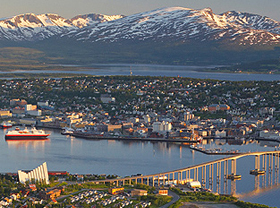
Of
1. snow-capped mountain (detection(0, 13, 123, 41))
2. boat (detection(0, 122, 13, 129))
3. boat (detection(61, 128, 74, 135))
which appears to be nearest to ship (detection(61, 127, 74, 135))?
boat (detection(61, 128, 74, 135))

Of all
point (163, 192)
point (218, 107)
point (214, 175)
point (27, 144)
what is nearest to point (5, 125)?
point (27, 144)

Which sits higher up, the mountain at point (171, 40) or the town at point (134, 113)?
the mountain at point (171, 40)

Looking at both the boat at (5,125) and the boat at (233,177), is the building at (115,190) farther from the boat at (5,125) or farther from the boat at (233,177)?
the boat at (5,125)

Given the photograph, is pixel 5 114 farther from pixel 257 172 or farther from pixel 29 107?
pixel 257 172

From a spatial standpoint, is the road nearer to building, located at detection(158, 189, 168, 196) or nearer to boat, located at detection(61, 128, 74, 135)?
building, located at detection(158, 189, 168, 196)

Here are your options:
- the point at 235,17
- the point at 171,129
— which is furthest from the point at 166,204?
the point at 235,17

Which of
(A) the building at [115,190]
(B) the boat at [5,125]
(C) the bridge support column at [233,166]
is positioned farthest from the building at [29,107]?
(A) the building at [115,190]

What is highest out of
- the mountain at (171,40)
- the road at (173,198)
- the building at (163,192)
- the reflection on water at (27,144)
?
the mountain at (171,40)

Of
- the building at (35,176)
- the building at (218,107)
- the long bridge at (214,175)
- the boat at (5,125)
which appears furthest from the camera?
the building at (218,107)
